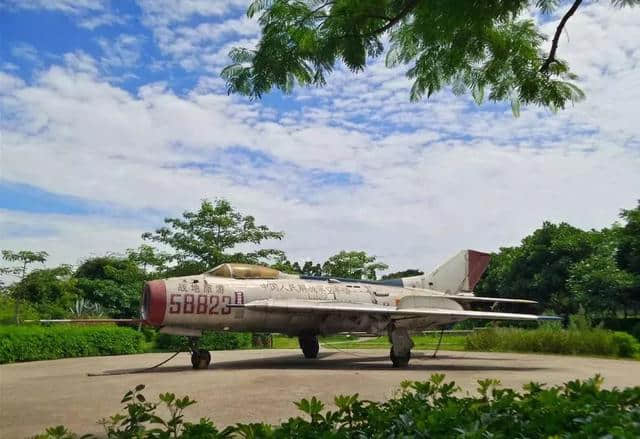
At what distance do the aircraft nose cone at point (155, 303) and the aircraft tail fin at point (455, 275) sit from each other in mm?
8924

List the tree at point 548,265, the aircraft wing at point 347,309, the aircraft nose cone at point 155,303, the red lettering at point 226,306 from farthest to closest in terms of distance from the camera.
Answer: the tree at point 548,265 → the aircraft wing at point 347,309 → the red lettering at point 226,306 → the aircraft nose cone at point 155,303

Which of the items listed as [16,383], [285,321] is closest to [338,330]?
[285,321]

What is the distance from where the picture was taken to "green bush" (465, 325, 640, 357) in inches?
733

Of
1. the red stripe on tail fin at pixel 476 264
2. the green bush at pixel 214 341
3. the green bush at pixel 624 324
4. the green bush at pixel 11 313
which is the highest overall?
the red stripe on tail fin at pixel 476 264

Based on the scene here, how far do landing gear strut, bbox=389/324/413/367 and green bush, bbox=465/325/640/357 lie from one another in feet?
26.5

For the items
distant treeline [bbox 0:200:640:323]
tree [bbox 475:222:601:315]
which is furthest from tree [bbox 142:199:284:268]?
tree [bbox 475:222:601:315]

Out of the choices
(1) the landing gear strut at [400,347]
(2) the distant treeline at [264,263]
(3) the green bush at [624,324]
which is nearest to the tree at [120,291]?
(2) the distant treeline at [264,263]

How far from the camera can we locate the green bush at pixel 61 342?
17.3m

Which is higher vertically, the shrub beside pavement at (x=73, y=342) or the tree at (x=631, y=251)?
the tree at (x=631, y=251)

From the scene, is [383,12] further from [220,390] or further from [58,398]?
[58,398]

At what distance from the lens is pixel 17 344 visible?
684 inches

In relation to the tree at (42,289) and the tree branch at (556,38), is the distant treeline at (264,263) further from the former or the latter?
the tree branch at (556,38)

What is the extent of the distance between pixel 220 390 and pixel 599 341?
15.2 meters

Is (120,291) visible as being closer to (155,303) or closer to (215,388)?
(155,303)
